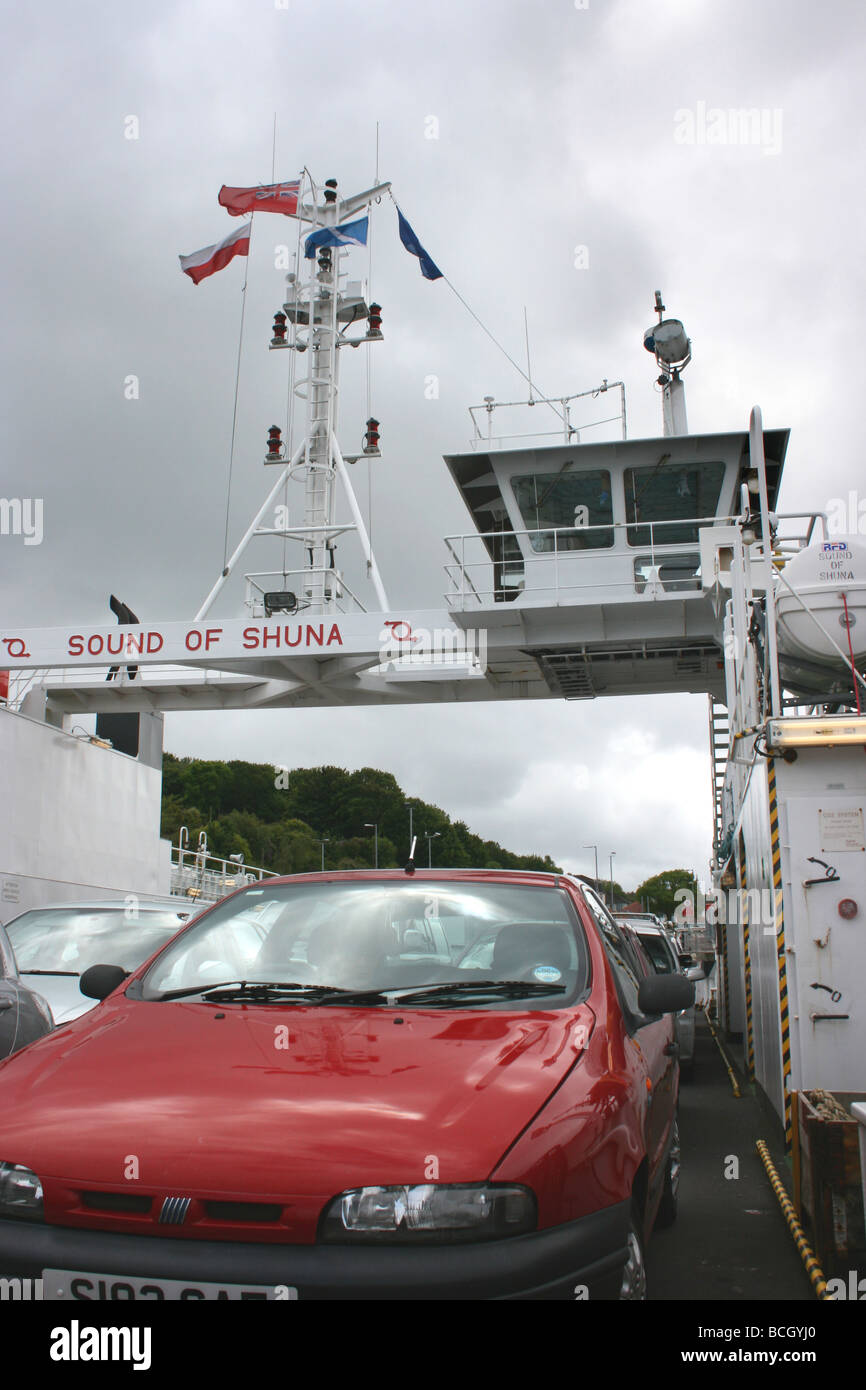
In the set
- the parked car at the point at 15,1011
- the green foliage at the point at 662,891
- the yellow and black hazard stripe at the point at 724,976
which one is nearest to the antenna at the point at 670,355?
the yellow and black hazard stripe at the point at 724,976

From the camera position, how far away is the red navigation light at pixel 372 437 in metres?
25.7

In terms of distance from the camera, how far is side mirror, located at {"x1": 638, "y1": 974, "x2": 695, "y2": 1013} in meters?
4.03

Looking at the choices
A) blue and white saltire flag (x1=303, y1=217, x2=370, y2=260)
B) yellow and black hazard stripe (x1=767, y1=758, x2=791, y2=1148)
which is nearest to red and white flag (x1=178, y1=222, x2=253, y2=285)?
blue and white saltire flag (x1=303, y1=217, x2=370, y2=260)

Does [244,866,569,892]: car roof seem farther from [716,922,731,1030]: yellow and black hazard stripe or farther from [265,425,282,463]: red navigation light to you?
[265,425,282,463]: red navigation light

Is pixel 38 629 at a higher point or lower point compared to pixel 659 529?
lower

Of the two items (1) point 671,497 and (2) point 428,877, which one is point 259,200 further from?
(2) point 428,877

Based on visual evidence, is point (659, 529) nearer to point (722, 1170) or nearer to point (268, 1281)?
point (722, 1170)

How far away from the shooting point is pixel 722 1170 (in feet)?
23.4

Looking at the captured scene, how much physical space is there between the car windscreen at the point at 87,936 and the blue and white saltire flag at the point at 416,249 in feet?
64.6

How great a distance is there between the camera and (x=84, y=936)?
838 cm

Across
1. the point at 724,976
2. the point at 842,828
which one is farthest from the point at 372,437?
the point at 842,828

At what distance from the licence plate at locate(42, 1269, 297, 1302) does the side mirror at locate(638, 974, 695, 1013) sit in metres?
1.95
